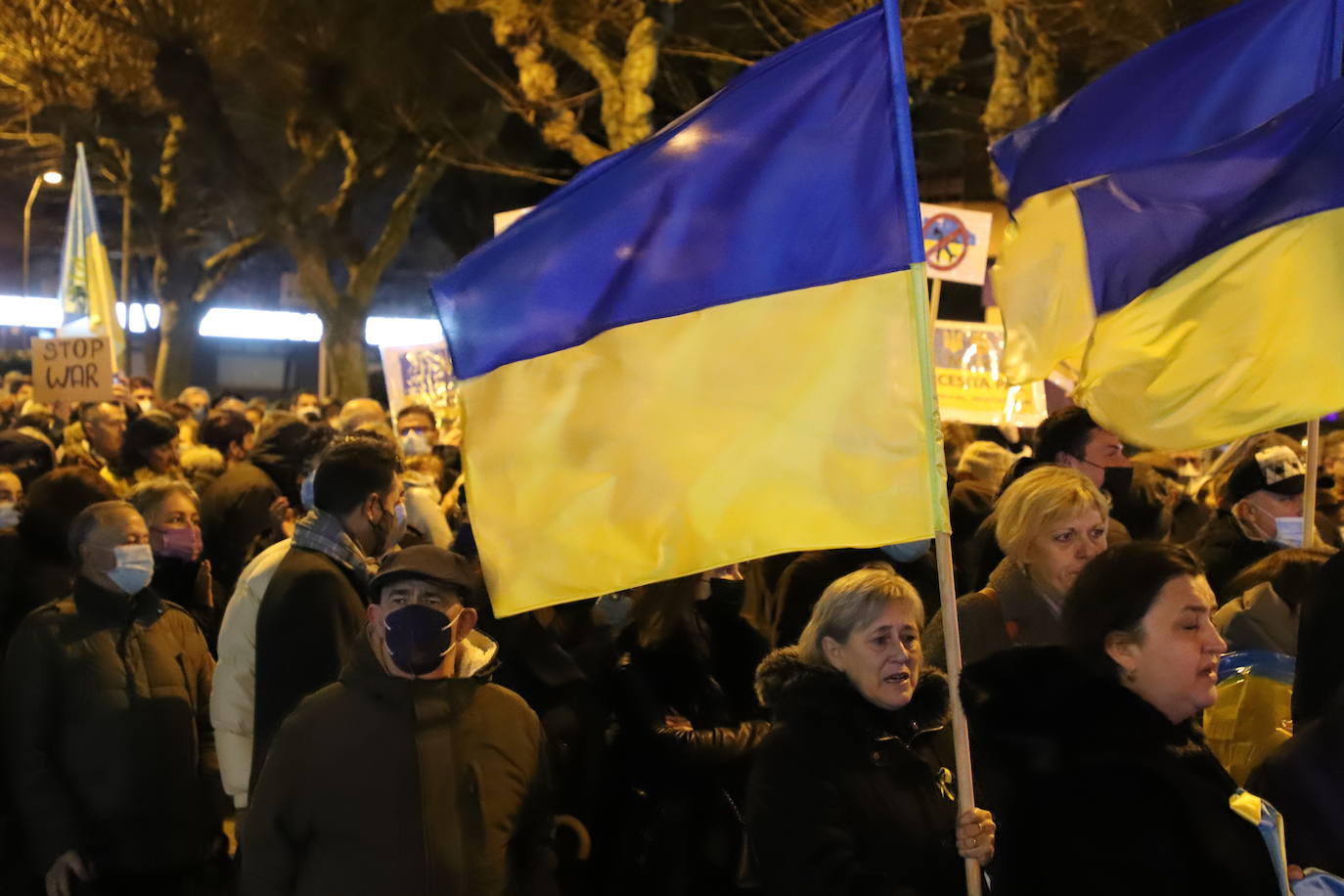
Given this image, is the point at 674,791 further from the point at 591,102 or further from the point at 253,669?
the point at 591,102

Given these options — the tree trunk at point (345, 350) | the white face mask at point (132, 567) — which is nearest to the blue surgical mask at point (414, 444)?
the white face mask at point (132, 567)

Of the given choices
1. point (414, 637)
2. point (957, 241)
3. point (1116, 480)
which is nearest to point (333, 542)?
point (414, 637)

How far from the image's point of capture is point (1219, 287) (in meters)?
3.86

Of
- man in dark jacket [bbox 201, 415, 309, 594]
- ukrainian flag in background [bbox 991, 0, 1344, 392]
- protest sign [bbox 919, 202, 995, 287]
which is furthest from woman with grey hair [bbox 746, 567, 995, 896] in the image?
protest sign [bbox 919, 202, 995, 287]

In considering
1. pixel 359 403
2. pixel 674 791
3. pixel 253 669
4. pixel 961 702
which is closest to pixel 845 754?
pixel 961 702

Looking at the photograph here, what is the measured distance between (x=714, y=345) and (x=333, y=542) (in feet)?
5.11

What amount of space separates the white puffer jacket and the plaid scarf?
10cm

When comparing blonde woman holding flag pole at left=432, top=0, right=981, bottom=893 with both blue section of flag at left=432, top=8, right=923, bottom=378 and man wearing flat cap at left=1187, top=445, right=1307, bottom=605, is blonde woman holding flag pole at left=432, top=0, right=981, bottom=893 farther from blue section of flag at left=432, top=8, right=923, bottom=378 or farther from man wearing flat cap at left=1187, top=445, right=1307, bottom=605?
man wearing flat cap at left=1187, top=445, right=1307, bottom=605

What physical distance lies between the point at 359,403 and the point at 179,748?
491cm

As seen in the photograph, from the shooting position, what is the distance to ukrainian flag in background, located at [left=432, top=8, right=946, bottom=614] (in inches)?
130

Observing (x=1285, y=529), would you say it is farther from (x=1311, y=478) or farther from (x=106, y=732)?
(x=106, y=732)

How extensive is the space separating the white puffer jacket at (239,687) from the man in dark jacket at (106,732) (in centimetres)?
21

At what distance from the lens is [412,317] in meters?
46.7

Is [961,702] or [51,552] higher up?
[51,552]
